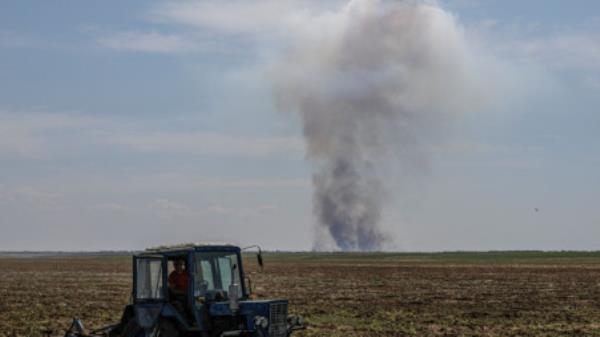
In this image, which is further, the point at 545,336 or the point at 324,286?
the point at 324,286

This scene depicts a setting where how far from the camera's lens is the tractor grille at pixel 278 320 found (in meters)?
18.3

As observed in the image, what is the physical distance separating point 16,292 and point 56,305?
43.2ft

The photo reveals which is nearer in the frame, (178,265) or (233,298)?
(233,298)

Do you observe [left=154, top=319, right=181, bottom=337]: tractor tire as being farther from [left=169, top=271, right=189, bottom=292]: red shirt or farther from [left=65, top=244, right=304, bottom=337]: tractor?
[left=169, top=271, right=189, bottom=292]: red shirt

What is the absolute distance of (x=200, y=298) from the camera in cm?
1827

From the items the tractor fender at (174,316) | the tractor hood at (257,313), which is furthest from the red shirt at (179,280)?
the tractor hood at (257,313)

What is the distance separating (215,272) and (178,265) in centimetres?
76

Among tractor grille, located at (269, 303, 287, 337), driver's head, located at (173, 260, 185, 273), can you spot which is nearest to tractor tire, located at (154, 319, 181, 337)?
driver's head, located at (173, 260, 185, 273)

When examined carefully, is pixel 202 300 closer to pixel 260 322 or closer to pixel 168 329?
pixel 168 329

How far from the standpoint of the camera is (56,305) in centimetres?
4019

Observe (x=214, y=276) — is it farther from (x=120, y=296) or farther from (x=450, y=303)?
(x=120, y=296)

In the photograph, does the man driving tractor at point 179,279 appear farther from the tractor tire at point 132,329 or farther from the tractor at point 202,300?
the tractor tire at point 132,329

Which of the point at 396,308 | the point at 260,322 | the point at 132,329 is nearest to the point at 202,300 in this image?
the point at 260,322

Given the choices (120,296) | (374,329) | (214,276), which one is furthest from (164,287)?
(120,296)
